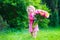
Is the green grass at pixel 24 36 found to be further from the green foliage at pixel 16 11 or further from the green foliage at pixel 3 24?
the green foliage at pixel 16 11

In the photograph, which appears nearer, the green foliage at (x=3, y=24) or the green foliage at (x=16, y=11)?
the green foliage at (x=3, y=24)

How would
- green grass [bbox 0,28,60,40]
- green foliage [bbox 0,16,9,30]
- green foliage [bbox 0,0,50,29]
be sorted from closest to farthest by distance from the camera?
green grass [bbox 0,28,60,40] → green foliage [bbox 0,16,9,30] → green foliage [bbox 0,0,50,29]

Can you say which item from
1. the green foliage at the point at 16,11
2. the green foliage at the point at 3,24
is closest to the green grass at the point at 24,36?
the green foliage at the point at 3,24

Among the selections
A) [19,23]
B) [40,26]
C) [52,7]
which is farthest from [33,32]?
[52,7]

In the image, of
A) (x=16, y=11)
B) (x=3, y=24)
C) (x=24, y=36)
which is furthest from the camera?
(x=16, y=11)

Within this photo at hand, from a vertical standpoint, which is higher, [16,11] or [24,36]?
[16,11]

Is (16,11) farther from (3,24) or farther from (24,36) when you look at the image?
(24,36)

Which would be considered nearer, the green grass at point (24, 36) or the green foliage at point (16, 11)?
the green grass at point (24, 36)

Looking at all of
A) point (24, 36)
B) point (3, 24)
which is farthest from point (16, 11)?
point (24, 36)

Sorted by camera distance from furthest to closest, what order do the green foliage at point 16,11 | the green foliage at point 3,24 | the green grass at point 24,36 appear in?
the green foliage at point 16,11
the green foliage at point 3,24
the green grass at point 24,36

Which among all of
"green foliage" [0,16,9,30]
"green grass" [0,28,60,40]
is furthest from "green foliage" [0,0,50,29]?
"green grass" [0,28,60,40]

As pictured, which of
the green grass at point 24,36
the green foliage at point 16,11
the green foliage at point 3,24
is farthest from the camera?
the green foliage at point 16,11

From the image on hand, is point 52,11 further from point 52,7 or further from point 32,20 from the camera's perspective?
point 32,20

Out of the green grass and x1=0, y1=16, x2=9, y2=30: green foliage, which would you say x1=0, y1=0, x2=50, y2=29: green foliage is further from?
the green grass
